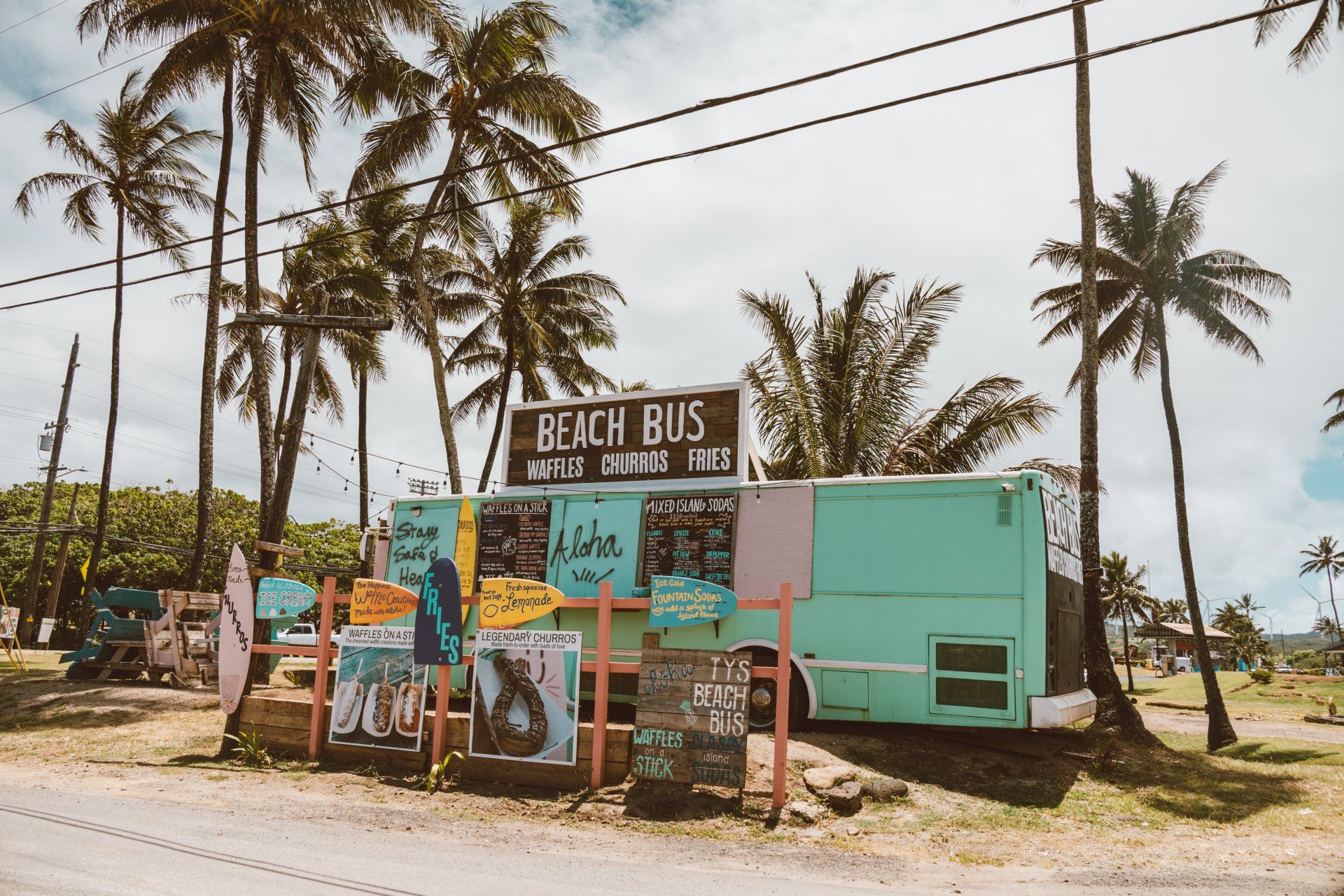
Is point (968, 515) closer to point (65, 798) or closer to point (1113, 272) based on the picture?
point (65, 798)

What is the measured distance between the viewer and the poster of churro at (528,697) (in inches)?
342

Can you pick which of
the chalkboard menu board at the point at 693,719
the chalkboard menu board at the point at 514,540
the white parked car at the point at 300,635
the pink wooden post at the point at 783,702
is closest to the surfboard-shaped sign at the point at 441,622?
the chalkboard menu board at the point at 693,719

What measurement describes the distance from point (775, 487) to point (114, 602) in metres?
14.4

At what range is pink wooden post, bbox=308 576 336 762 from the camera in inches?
393

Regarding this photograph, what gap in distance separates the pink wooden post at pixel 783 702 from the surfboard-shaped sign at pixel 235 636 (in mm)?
6443

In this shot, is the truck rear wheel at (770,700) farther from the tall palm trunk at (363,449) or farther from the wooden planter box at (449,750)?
the tall palm trunk at (363,449)

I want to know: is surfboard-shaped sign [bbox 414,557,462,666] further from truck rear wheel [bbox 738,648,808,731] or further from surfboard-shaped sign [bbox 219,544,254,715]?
truck rear wheel [bbox 738,648,808,731]

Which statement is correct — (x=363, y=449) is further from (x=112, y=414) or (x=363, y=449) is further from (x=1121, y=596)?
(x=1121, y=596)

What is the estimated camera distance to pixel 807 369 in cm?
1722

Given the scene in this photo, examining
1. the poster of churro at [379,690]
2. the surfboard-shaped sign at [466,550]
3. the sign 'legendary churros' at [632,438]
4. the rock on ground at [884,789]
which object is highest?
the sign 'legendary churros' at [632,438]

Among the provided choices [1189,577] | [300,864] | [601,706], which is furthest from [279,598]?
[1189,577]

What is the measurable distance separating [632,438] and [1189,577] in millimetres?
12132

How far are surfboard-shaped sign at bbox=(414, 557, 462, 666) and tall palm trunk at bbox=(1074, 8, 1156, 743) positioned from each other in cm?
870

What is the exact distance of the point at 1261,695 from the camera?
33.3m
